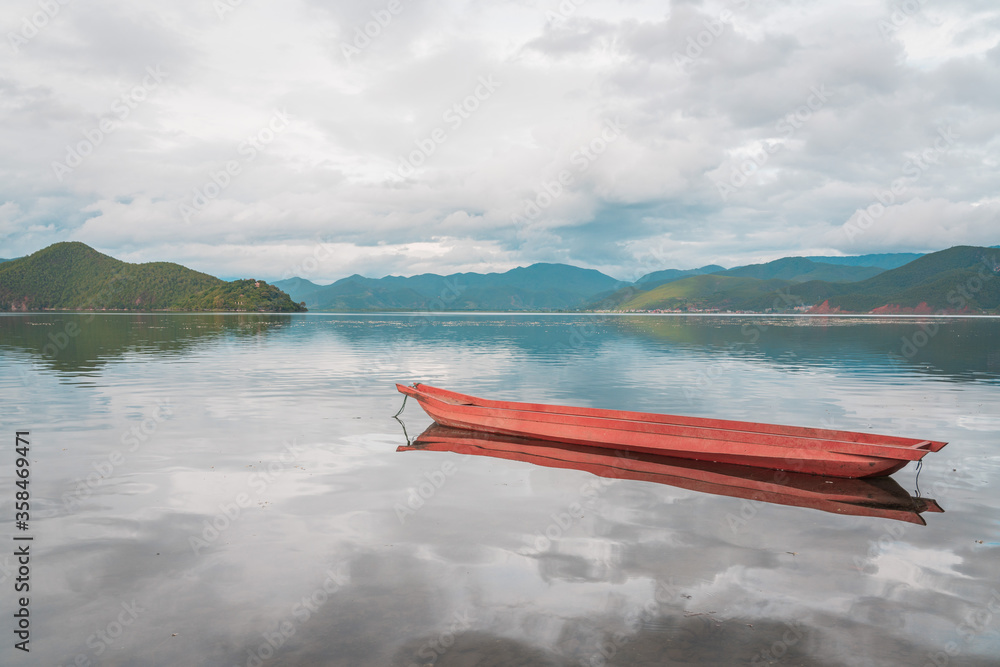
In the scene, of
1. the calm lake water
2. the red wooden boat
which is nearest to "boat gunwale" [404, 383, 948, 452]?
the red wooden boat

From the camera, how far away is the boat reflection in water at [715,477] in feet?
46.3

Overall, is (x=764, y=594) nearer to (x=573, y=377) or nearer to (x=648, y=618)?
(x=648, y=618)

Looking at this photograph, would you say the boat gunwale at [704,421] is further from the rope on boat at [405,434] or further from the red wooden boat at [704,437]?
the rope on boat at [405,434]

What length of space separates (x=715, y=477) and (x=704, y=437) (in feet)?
5.36

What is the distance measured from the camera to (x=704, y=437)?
18.0 metres

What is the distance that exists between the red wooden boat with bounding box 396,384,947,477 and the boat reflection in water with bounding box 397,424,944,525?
326mm

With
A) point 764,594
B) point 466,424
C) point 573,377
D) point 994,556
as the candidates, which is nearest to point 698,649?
point 764,594

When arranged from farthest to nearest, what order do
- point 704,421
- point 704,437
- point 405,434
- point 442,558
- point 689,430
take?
point 405,434 < point 704,421 < point 689,430 < point 704,437 < point 442,558

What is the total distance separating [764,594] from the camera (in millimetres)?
9227

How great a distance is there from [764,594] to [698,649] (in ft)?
7.38

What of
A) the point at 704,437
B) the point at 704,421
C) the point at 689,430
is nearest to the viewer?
the point at 704,437

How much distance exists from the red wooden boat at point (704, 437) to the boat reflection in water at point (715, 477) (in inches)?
12.9

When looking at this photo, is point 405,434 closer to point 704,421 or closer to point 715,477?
point 704,421

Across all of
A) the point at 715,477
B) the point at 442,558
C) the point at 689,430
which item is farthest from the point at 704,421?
the point at 442,558
